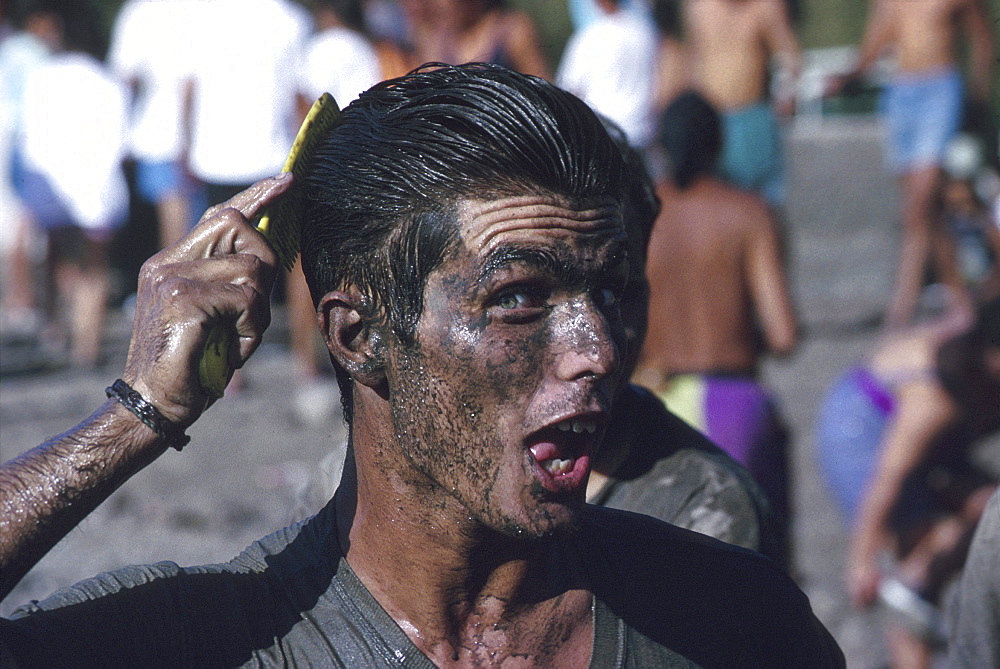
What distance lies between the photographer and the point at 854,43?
14.9 metres

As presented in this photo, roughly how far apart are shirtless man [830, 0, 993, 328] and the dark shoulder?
635cm

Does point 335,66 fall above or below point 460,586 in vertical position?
below

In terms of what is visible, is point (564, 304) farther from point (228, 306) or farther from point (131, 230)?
point (131, 230)

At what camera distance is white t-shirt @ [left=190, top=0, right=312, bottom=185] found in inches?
306

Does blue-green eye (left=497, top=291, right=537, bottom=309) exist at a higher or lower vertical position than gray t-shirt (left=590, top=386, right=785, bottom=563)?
higher

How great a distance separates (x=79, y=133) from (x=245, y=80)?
5.64 feet

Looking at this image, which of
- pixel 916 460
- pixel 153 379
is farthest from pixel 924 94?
pixel 153 379

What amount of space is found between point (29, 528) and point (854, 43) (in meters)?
14.4

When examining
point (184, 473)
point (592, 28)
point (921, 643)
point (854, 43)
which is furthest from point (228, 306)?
point (854, 43)

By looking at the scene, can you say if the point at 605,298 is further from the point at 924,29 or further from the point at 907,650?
the point at 924,29

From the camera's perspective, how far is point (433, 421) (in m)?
1.99

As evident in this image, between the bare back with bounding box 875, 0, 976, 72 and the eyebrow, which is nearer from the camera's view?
the eyebrow

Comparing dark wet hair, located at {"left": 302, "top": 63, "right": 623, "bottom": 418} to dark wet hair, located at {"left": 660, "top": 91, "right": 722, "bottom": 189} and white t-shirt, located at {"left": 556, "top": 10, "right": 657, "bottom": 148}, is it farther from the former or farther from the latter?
white t-shirt, located at {"left": 556, "top": 10, "right": 657, "bottom": 148}

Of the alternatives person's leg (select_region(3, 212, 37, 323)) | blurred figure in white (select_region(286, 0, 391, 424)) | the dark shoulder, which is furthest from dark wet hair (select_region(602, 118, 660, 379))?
person's leg (select_region(3, 212, 37, 323))
